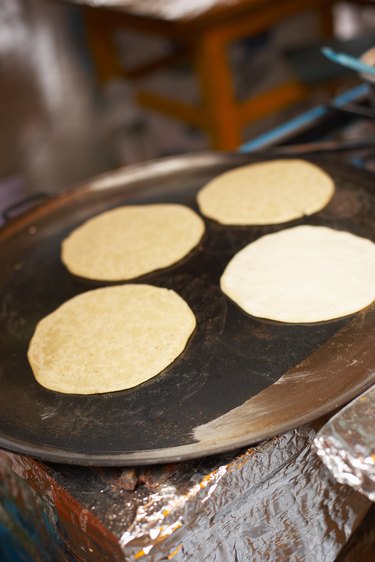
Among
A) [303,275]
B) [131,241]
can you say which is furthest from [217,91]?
[303,275]

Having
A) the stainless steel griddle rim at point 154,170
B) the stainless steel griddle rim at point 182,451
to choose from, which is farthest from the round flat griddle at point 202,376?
the stainless steel griddle rim at point 154,170

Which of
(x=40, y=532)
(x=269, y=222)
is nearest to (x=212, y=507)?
(x=40, y=532)

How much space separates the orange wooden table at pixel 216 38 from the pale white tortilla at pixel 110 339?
1.95m

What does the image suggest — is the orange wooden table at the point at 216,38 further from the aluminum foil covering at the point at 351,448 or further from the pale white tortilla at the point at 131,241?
the aluminum foil covering at the point at 351,448

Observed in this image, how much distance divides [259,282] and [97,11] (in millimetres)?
2999

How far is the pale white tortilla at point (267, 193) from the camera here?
1658 mm

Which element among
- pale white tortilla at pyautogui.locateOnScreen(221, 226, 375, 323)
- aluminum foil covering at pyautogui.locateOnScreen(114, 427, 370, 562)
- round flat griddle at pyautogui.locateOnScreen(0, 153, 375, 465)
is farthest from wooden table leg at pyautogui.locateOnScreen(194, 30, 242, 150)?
aluminum foil covering at pyautogui.locateOnScreen(114, 427, 370, 562)

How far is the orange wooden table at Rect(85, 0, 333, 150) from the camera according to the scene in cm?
302

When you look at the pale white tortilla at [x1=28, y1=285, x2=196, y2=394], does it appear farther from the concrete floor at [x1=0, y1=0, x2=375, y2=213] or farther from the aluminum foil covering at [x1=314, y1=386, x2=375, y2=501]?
Answer: the concrete floor at [x1=0, y1=0, x2=375, y2=213]

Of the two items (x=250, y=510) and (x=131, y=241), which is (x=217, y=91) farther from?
(x=250, y=510)

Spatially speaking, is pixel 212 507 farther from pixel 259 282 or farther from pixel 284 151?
pixel 284 151

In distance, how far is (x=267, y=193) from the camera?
5.71 feet

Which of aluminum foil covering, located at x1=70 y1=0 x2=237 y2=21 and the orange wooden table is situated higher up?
aluminum foil covering, located at x1=70 y1=0 x2=237 y2=21

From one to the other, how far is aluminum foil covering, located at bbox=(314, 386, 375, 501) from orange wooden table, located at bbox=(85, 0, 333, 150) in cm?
245
